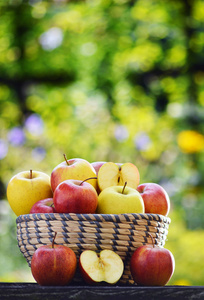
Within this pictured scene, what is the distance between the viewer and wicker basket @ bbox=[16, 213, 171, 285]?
0.99 meters

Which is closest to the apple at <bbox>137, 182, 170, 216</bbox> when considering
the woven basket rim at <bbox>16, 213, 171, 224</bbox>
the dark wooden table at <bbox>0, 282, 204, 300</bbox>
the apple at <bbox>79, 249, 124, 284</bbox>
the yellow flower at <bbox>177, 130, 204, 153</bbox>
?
the woven basket rim at <bbox>16, 213, 171, 224</bbox>

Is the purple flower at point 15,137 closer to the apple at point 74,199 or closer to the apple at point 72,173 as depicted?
the apple at point 72,173

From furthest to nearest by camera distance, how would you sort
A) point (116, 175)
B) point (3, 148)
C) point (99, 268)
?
point (3, 148)
point (116, 175)
point (99, 268)

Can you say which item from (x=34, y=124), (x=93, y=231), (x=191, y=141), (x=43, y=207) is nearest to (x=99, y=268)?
(x=93, y=231)

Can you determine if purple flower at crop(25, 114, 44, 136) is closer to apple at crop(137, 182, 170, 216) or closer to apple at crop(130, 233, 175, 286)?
apple at crop(137, 182, 170, 216)

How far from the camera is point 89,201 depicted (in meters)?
1.02

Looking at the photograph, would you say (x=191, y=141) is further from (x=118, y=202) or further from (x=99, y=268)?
(x=99, y=268)

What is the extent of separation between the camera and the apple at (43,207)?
1058mm

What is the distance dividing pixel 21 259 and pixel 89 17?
87.0 inches

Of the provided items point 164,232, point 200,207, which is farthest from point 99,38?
point 164,232

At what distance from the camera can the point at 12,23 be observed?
4020mm

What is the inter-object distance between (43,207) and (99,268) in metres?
0.21

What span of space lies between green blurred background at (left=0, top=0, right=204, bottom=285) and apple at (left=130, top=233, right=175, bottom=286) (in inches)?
113

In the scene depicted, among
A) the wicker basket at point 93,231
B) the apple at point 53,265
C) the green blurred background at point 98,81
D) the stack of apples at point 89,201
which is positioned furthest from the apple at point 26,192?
the green blurred background at point 98,81
